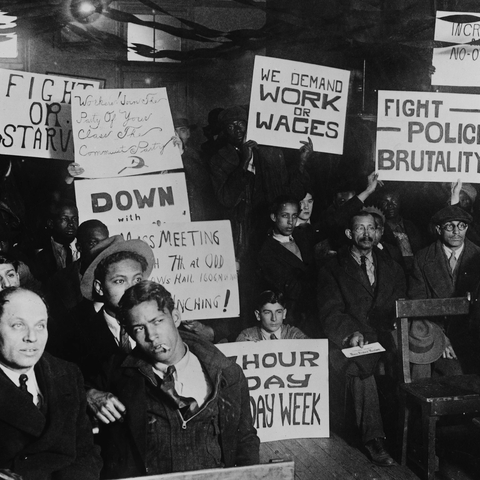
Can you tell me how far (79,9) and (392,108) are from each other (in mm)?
2194

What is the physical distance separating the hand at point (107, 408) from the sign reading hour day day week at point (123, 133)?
1.98 meters

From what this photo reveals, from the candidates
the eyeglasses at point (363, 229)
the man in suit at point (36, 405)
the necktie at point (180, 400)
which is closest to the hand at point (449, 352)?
the eyeglasses at point (363, 229)

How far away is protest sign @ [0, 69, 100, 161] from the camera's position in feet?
14.6

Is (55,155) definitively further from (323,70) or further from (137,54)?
(323,70)

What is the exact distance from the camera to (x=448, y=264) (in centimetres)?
481

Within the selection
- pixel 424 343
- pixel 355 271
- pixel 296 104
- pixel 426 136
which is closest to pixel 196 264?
pixel 355 271

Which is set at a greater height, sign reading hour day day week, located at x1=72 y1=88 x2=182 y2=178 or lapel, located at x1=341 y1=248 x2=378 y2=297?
sign reading hour day day week, located at x1=72 y1=88 x2=182 y2=178

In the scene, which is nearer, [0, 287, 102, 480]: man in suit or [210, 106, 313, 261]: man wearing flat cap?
[0, 287, 102, 480]: man in suit

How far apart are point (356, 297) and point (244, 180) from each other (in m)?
1.12

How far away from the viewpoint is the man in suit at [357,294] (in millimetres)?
4504

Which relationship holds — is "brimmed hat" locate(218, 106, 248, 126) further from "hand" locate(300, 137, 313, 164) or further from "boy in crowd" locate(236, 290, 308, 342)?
"boy in crowd" locate(236, 290, 308, 342)

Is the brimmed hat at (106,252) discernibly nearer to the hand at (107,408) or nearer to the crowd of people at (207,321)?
the crowd of people at (207,321)

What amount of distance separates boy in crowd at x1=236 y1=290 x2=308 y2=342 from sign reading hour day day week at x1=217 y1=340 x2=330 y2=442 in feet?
0.18

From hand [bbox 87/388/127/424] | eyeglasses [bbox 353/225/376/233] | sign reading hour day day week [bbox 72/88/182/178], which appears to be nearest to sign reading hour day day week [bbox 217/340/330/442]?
eyeglasses [bbox 353/225/376/233]
